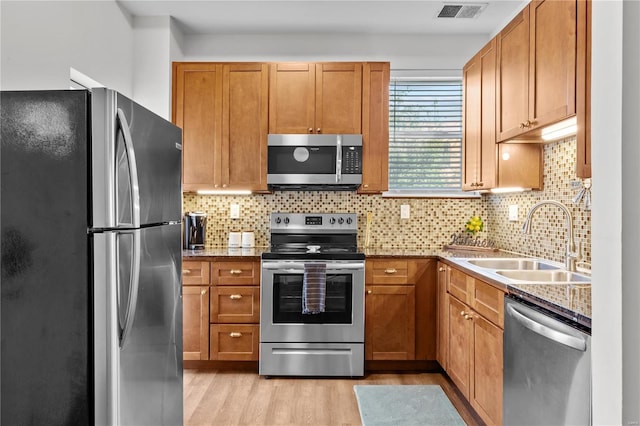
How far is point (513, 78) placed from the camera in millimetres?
2424

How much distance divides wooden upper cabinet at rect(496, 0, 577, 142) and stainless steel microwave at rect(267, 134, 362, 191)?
3.69 feet

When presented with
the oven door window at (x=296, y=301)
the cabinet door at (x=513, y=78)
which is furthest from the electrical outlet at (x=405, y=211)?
the cabinet door at (x=513, y=78)

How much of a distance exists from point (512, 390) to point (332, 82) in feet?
8.28

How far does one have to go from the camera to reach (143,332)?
1.60 m

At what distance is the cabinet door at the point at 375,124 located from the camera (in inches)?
135

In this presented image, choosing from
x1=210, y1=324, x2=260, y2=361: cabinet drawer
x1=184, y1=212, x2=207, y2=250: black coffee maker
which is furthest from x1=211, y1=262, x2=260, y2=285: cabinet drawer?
x1=184, y1=212, x2=207, y2=250: black coffee maker

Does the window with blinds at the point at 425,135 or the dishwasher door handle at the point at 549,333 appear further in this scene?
the window with blinds at the point at 425,135

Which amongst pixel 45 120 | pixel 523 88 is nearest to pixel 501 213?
pixel 523 88

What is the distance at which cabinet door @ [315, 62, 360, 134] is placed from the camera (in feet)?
11.2

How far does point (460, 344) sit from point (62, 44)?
2991 millimetres

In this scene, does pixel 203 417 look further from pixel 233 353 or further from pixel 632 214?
pixel 632 214

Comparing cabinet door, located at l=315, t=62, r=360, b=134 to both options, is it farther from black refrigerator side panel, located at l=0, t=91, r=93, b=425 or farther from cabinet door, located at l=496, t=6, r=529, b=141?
black refrigerator side panel, located at l=0, t=91, r=93, b=425

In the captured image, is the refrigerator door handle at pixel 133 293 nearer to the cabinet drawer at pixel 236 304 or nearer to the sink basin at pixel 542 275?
the cabinet drawer at pixel 236 304

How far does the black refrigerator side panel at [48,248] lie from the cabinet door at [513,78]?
2.09 metres
